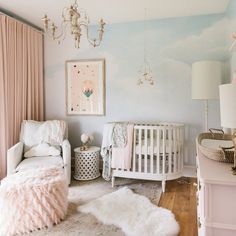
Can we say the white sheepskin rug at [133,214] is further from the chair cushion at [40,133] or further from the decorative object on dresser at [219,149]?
the chair cushion at [40,133]

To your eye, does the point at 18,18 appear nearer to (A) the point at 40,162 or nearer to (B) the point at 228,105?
(A) the point at 40,162

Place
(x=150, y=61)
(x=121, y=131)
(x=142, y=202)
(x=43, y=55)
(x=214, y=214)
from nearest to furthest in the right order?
(x=214, y=214) < (x=142, y=202) < (x=121, y=131) < (x=150, y=61) < (x=43, y=55)

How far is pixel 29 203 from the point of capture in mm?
2066

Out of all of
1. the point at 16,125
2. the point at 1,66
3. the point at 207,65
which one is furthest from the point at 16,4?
the point at 207,65

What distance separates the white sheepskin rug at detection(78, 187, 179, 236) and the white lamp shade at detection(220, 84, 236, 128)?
126cm

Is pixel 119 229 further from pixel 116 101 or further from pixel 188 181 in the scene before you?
pixel 116 101

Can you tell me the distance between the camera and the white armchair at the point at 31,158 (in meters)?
2.86

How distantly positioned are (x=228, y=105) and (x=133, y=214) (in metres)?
1.61

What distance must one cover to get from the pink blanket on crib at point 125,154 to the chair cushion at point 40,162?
72 cm

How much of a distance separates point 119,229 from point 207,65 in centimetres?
209

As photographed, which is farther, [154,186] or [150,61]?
[150,61]

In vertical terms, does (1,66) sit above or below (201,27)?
below

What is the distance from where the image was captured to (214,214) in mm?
1113

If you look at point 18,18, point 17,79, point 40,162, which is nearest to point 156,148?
point 40,162
